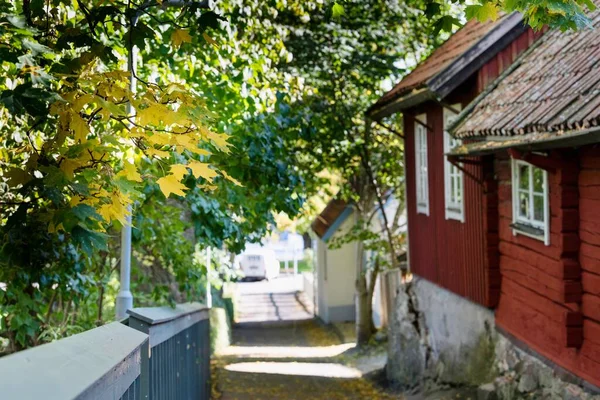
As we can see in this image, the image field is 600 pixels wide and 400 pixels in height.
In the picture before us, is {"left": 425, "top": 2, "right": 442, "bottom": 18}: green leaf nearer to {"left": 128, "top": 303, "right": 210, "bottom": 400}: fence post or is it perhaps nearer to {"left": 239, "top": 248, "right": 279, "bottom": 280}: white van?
{"left": 128, "top": 303, "right": 210, "bottom": 400}: fence post

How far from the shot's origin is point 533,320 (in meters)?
9.17

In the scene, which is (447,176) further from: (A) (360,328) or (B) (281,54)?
(A) (360,328)

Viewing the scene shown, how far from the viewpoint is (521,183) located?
9477mm

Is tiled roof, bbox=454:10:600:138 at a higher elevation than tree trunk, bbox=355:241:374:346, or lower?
higher

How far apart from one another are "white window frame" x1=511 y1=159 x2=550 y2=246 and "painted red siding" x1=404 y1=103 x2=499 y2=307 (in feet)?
3.10

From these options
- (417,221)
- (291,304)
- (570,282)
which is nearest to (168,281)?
(417,221)

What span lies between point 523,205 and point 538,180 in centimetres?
71

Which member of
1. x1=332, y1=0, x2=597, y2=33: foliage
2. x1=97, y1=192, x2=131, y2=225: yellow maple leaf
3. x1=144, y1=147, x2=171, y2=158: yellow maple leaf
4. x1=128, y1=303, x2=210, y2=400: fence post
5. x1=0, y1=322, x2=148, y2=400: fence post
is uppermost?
x1=332, y1=0, x2=597, y2=33: foliage

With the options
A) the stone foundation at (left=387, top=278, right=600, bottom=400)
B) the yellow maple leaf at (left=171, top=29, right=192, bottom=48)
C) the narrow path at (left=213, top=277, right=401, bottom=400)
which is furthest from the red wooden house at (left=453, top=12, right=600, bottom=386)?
the narrow path at (left=213, top=277, right=401, bottom=400)

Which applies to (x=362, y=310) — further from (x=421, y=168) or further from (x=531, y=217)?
(x=531, y=217)

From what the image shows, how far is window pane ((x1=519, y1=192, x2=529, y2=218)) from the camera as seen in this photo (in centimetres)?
934

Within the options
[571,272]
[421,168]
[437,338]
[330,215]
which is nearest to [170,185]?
[571,272]

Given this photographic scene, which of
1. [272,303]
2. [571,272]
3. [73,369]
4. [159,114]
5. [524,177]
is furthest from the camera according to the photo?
[272,303]

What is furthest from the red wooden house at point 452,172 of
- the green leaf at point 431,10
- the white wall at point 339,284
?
the white wall at point 339,284
